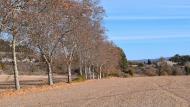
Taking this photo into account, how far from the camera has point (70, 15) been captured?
194 feet

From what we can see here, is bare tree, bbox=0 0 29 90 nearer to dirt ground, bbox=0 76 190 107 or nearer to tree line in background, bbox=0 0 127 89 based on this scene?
tree line in background, bbox=0 0 127 89

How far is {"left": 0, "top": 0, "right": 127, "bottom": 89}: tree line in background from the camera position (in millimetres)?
35297

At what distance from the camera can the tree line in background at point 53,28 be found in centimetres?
3530

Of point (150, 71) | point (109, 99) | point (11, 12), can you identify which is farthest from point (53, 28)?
point (150, 71)

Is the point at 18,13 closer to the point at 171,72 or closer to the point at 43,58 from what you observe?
the point at 43,58

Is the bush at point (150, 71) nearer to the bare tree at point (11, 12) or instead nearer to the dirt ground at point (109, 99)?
the dirt ground at point (109, 99)

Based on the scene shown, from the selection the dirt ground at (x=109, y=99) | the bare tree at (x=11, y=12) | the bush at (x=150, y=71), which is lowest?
the dirt ground at (x=109, y=99)

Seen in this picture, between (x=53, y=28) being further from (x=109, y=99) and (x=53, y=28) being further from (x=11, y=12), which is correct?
(x=109, y=99)

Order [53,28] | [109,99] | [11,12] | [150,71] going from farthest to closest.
Result: [150,71] < [53,28] < [11,12] < [109,99]

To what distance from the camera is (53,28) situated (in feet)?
181

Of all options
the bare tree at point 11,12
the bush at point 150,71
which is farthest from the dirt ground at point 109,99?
the bush at point 150,71

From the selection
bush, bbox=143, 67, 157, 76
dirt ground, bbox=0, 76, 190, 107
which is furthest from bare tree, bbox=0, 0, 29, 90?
bush, bbox=143, 67, 157, 76

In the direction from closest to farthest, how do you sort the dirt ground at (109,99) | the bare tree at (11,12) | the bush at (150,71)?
1. the dirt ground at (109,99)
2. the bare tree at (11,12)
3. the bush at (150,71)

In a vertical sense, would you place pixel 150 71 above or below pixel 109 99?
above
